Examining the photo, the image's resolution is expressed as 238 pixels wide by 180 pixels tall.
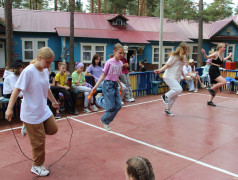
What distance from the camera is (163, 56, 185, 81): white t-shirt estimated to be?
22.5ft

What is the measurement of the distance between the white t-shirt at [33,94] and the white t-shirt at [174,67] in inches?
161

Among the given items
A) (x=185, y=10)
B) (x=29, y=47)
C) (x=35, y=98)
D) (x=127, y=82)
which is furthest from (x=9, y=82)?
(x=185, y=10)

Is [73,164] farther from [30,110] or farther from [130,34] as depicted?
[130,34]

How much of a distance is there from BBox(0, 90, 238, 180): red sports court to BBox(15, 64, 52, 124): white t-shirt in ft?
2.94

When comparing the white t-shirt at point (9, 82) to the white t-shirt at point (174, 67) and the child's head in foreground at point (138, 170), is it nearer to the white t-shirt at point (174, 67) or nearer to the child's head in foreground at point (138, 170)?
the white t-shirt at point (174, 67)

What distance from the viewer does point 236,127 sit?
627 cm

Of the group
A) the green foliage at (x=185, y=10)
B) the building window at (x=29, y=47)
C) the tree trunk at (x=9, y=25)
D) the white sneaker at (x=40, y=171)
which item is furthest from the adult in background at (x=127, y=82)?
the green foliage at (x=185, y=10)

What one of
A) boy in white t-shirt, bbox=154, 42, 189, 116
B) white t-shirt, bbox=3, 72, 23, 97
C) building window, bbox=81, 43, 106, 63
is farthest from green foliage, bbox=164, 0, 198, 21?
white t-shirt, bbox=3, 72, 23, 97

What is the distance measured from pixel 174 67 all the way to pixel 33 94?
4389 millimetres

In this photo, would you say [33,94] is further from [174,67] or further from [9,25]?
[9,25]

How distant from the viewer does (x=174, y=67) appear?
22.8 feet

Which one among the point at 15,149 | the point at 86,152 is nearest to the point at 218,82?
the point at 86,152

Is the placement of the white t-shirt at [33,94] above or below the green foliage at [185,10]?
below

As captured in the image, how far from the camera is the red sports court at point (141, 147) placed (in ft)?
12.7
